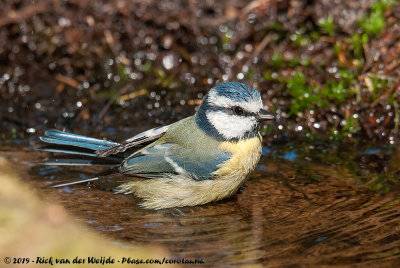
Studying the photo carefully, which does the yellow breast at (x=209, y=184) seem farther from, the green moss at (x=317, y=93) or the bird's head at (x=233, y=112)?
the green moss at (x=317, y=93)

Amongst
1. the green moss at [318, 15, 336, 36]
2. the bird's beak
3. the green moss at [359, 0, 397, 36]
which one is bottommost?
the bird's beak

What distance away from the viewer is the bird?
3.68 meters

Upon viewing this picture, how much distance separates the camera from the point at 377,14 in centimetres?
557

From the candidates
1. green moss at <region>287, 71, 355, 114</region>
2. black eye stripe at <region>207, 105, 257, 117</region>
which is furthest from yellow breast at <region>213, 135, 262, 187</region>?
green moss at <region>287, 71, 355, 114</region>

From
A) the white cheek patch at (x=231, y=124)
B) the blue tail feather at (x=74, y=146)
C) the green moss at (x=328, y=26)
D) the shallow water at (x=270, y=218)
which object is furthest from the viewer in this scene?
the green moss at (x=328, y=26)

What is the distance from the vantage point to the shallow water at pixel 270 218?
9.41ft

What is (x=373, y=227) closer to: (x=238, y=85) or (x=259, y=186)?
(x=259, y=186)

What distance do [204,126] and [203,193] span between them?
1.60ft

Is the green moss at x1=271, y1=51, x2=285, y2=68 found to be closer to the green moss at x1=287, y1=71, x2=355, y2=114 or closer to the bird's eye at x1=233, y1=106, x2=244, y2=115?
the green moss at x1=287, y1=71, x2=355, y2=114

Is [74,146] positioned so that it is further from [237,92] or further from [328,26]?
[328,26]

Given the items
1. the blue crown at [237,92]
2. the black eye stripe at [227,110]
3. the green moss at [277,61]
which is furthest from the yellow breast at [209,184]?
the green moss at [277,61]

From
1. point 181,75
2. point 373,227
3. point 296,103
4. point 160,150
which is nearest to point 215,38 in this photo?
point 181,75

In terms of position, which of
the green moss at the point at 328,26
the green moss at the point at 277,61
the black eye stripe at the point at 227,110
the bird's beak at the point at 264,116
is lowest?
the black eye stripe at the point at 227,110

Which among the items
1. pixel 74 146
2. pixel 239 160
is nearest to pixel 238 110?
pixel 239 160
